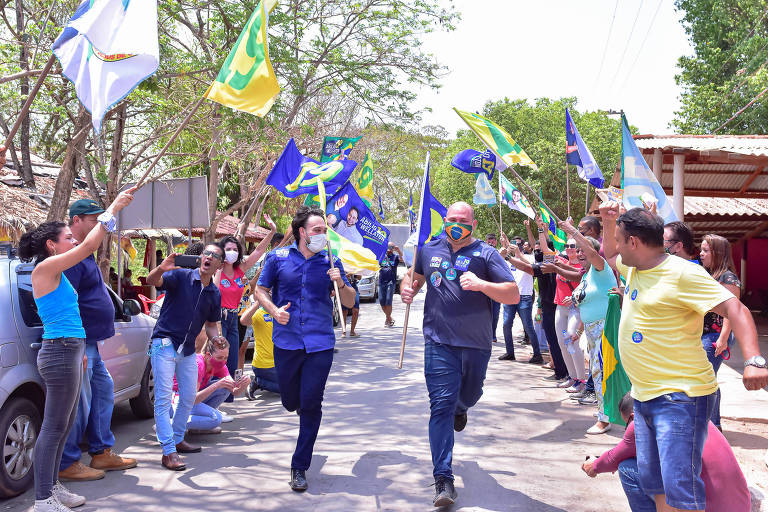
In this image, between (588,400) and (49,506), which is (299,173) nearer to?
(588,400)

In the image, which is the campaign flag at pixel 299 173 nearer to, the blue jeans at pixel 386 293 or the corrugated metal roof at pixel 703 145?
the corrugated metal roof at pixel 703 145

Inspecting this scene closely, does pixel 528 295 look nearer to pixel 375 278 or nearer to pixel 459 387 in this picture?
pixel 459 387

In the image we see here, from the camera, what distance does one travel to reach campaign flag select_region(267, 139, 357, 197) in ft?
27.1

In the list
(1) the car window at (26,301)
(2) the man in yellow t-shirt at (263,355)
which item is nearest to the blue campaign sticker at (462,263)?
(1) the car window at (26,301)

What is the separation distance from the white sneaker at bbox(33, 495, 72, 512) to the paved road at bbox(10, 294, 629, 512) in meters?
0.31

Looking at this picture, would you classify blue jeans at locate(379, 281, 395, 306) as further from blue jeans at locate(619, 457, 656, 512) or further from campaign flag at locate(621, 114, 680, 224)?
blue jeans at locate(619, 457, 656, 512)

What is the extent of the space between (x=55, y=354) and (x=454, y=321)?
2.64 m

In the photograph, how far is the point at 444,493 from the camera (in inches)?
184

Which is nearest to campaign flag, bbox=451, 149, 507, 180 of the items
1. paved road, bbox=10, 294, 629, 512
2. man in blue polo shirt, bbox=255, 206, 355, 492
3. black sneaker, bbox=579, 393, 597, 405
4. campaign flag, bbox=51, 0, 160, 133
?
paved road, bbox=10, 294, 629, 512

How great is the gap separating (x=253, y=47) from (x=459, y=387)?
337 cm

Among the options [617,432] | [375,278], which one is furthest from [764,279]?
[617,432]

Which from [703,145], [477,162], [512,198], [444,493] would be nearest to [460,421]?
[444,493]

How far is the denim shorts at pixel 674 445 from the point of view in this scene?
328cm

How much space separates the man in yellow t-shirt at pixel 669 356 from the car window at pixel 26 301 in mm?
4131
